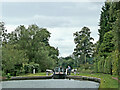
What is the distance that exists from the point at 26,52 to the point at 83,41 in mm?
19411

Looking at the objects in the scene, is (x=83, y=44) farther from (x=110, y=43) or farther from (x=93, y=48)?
(x=110, y=43)

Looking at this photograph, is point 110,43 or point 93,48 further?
point 93,48

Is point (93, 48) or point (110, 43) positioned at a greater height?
point (93, 48)

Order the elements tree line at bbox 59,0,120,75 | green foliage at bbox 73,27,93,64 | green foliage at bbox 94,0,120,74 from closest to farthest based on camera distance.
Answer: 1. green foliage at bbox 94,0,120,74
2. tree line at bbox 59,0,120,75
3. green foliage at bbox 73,27,93,64

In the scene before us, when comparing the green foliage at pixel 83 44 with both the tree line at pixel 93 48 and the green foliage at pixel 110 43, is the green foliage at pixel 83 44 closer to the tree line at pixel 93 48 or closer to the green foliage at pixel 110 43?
the tree line at pixel 93 48

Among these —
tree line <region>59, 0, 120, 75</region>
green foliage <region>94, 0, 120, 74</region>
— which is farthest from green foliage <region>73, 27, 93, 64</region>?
green foliage <region>94, 0, 120, 74</region>

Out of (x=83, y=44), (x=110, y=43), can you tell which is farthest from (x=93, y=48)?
(x=110, y=43)

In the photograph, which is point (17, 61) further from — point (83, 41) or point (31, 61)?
point (83, 41)

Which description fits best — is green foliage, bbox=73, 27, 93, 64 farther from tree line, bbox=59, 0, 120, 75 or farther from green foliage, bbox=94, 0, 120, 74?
green foliage, bbox=94, 0, 120, 74

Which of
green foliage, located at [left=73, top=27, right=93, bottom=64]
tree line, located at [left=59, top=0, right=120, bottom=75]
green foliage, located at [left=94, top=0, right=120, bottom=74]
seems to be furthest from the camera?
green foliage, located at [left=73, top=27, right=93, bottom=64]

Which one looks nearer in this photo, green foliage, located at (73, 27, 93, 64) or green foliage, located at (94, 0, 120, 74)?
green foliage, located at (94, 0, 120, 74)

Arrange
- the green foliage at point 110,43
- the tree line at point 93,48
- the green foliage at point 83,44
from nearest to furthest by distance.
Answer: the green foliage at point 110,43 → the tree line at point 93,48 → the green foliage at point 83,44

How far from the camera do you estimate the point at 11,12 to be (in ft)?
98.1

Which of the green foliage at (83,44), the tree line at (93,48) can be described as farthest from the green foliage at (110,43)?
the green foliage at (83,44)
